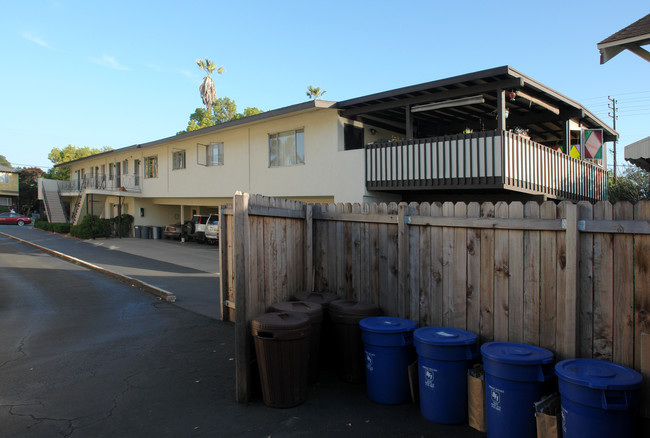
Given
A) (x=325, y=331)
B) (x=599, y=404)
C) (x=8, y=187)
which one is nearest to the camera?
(x=599, y=404)

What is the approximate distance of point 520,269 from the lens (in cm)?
418

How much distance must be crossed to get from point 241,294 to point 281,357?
0.82 meters

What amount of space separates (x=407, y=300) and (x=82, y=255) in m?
17.2

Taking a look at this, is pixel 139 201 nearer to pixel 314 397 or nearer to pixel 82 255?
pixel 82 255

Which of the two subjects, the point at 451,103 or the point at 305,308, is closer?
the point at 305,308

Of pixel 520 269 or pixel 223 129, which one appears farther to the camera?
pixel 223 129

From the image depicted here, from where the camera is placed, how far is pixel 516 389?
3400 mm

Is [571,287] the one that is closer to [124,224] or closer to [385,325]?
[385,325]

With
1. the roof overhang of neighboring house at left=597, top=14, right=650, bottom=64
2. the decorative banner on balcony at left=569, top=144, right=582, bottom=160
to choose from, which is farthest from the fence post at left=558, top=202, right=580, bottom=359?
the decorative banner on balcony at left=569, top=144, right=582, bottom=160

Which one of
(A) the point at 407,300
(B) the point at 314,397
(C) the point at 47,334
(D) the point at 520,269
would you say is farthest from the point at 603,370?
(C) the point at 47,334

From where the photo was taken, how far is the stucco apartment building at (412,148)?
12000mm

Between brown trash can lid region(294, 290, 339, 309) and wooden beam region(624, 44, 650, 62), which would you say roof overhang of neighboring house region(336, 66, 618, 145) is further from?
brown trash can lid region(294, 290, 339, 309)

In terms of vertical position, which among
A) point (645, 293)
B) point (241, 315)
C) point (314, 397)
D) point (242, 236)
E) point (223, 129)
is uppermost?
point (223, 129)

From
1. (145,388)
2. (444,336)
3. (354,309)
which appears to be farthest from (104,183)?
(444,336)
